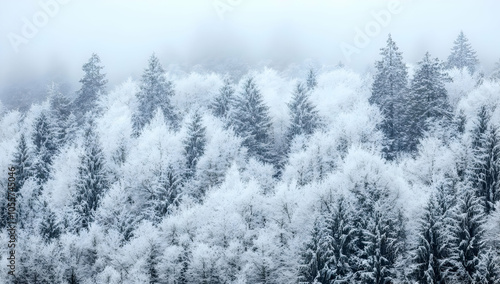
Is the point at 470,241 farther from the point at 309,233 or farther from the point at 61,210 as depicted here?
the point at 61,210

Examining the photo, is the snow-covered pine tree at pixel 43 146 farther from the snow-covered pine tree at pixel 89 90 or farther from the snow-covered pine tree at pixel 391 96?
the snow-covered pine tree at pixel 391 96

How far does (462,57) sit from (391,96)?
3085cm

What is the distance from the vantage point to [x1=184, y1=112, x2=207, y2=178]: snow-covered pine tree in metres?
52.0

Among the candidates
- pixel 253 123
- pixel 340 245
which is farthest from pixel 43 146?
pixel 340 245

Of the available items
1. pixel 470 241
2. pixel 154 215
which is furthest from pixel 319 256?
pixel 154 215

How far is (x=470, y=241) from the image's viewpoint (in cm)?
3388

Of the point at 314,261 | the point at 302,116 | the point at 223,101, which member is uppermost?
the point at 223,101

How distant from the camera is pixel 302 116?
183 feet

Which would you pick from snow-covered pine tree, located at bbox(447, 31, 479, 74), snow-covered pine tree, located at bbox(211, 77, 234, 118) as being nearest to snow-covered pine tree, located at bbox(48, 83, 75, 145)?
snow-covered pine tree, located at bbox(211, 77, 234, 118)

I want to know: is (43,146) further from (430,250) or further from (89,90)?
(430,250)

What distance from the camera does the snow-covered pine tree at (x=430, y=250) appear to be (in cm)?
3338

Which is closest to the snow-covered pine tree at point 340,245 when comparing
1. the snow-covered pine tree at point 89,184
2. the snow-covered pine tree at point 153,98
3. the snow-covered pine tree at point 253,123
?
the snow-covered pine tree at point 253,123

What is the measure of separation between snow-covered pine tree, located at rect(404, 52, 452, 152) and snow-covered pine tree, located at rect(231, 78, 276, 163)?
15243mm

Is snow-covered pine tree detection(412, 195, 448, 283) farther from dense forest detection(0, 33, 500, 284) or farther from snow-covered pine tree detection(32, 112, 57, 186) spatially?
snow-covered pine tree detection(32, 112, 57, 186)
